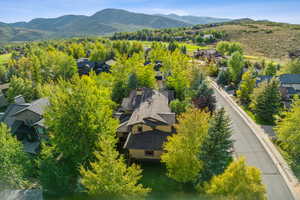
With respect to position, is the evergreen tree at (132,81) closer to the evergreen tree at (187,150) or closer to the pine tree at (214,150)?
the evergreen tree at (187,150)

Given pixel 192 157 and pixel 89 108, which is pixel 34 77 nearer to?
pixel 89 108

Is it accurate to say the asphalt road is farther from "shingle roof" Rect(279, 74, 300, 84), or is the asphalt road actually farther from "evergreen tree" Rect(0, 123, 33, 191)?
"evergreen tree" Rect(0, 123, 33, 191)

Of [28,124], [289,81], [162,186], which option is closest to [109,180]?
[162,186]

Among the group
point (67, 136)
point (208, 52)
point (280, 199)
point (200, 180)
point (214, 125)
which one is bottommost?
point (280, 199)

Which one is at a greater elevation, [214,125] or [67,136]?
[214,125]

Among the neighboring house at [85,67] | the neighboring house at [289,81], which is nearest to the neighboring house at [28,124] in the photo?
the neighboring house at [85,67]

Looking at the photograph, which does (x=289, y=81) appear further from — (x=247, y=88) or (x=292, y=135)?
(x=292, y=135)

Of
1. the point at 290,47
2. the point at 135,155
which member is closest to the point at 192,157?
the point at 135,155
